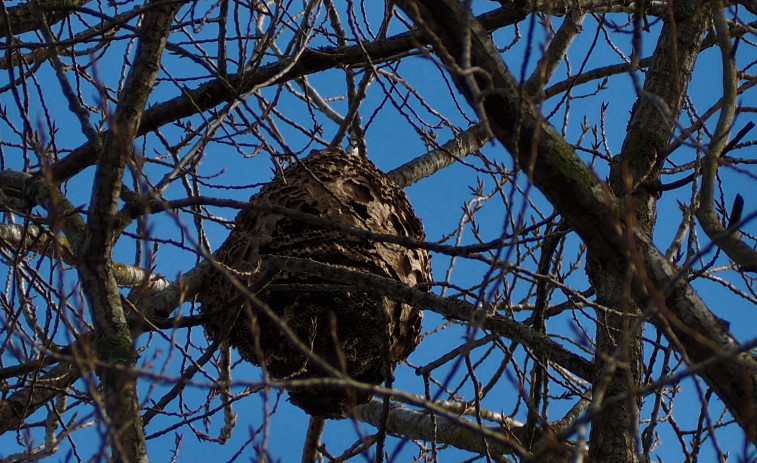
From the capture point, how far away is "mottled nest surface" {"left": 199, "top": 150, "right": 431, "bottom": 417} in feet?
9.10

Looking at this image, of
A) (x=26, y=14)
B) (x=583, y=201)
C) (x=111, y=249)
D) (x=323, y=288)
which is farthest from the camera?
(x=26, y=14)

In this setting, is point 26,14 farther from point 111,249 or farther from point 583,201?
point 583,201

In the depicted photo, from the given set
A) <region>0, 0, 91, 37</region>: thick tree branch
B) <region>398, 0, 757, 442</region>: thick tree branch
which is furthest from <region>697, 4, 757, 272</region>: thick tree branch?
<region>0, 0, 91, 37</region>: thick tree branch

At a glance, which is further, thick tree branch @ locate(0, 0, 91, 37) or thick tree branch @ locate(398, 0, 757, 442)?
thick tree branch @ locate(0, 0, 91, 37)

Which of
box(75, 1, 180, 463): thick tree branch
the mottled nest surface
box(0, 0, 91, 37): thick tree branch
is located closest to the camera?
box(75, 1, 180, 463): thick tree branch

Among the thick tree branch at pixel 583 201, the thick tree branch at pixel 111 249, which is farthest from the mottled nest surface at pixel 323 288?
the thick tree branch at pixel 583 201

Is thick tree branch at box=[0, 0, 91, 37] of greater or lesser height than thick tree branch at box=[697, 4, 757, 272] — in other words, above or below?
above

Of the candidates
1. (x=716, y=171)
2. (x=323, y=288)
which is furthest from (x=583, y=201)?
(x=323, y=288)

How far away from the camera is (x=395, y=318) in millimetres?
2893

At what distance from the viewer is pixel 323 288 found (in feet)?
8.72

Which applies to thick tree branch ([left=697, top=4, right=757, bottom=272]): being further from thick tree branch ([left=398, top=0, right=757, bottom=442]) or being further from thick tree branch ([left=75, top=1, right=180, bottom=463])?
thick tree branch ([left=75, top=1, right=180, bottom=463])

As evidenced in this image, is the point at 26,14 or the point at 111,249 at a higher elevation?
the point at 26,14

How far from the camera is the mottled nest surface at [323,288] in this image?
277 centimetres

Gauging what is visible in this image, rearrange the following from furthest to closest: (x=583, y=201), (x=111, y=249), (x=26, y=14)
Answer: (x=26, y=14)
(x=111, y=249)
(x=583, y=201)
